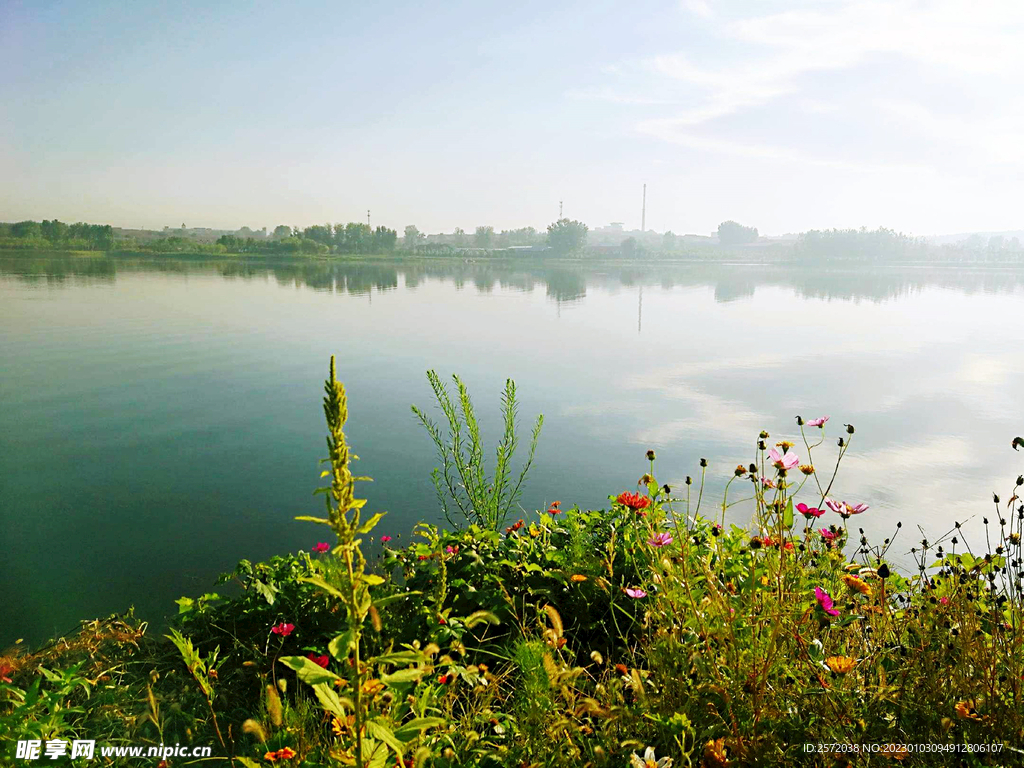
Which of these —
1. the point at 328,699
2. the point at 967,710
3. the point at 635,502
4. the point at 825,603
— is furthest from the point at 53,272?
the point at 967,710

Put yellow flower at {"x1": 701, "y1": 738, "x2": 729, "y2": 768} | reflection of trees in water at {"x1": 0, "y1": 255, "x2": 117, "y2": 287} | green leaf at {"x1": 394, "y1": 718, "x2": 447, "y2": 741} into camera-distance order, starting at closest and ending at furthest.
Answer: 1. green leaf at {"x1": 394, "y1": 718, "x2": 447, "y2": 741}
2. yellow flower at {"x1": 701, "y1": 738, "x2": 729, "y2": 768}
3. reflection of trees in water at {"x1": 0, "y1": 255, "x2": 117, "y2": 287}

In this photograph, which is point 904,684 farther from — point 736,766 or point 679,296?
point 679,296

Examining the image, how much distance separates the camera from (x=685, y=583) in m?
1.65

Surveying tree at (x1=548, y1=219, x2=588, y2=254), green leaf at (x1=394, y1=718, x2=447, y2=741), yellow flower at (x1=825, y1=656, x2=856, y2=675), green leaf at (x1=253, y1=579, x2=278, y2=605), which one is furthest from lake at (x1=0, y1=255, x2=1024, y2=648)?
tree at (x1=548, y1=219, x2=588, y2=254)

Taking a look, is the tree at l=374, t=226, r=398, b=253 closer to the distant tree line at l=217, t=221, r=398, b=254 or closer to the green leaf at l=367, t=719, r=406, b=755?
the distant tree line at l=217, t=221, r=398, b=254

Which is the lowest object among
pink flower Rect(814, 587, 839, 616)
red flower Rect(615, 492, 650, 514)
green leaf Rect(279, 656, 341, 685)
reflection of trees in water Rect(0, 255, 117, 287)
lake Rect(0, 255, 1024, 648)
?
lake Rect(0, 255, 1024, 648)

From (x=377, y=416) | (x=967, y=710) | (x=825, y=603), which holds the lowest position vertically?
(x=377, y=416)

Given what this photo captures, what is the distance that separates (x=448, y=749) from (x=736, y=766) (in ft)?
2.11

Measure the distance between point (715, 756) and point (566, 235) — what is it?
73511 mm

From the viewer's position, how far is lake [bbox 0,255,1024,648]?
3.72 meters

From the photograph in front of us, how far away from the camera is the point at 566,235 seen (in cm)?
7250

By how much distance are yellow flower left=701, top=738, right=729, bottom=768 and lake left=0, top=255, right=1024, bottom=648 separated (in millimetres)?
2503

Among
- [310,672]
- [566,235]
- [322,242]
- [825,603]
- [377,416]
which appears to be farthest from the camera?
[566,235]

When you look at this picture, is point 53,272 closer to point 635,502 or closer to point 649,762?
point 635,502
